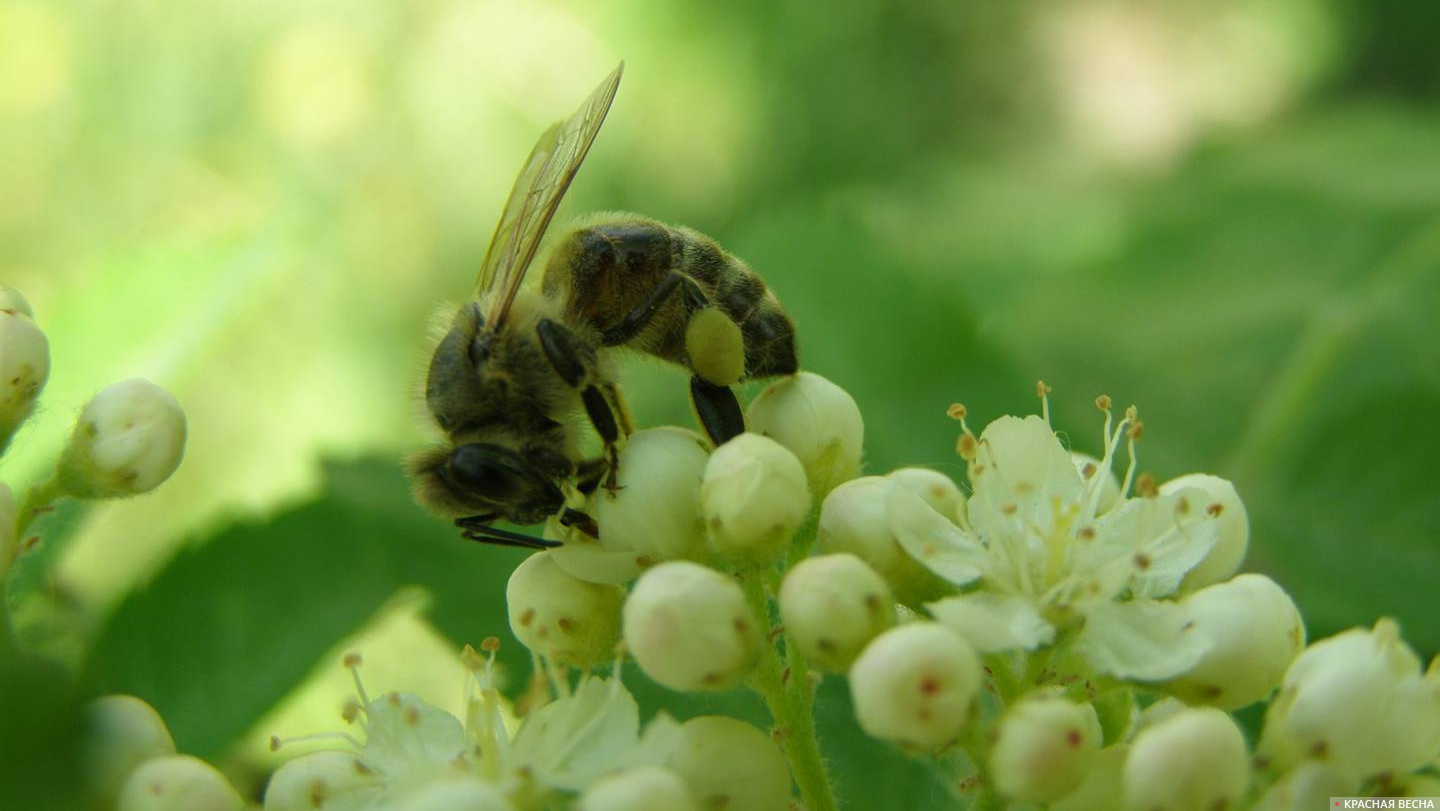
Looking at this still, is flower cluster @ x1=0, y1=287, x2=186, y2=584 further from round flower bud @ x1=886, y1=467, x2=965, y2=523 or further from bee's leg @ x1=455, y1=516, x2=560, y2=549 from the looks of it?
round flower bud @ x1=886, y1=467, x2=965, y2=523

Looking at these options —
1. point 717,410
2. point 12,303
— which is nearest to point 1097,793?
point 717,410

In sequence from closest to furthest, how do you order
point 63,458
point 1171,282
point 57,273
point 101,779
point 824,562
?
1. point 101,779
2. point 824,562
3. point 63,458
4. point 1171,282
5. point 57,273

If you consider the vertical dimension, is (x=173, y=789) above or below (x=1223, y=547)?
below

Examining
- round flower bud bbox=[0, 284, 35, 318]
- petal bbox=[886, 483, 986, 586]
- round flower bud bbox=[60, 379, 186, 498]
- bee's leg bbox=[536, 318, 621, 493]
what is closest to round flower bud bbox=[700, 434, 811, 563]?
petal bbox=[886, 483, 986, 586]

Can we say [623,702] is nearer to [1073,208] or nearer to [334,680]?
[334,680]

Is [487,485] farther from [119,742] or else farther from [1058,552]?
[1058,552]

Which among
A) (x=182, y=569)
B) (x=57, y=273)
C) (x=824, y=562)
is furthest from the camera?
(x=57, y=273)

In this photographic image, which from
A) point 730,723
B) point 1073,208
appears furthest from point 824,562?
point 1073,208
